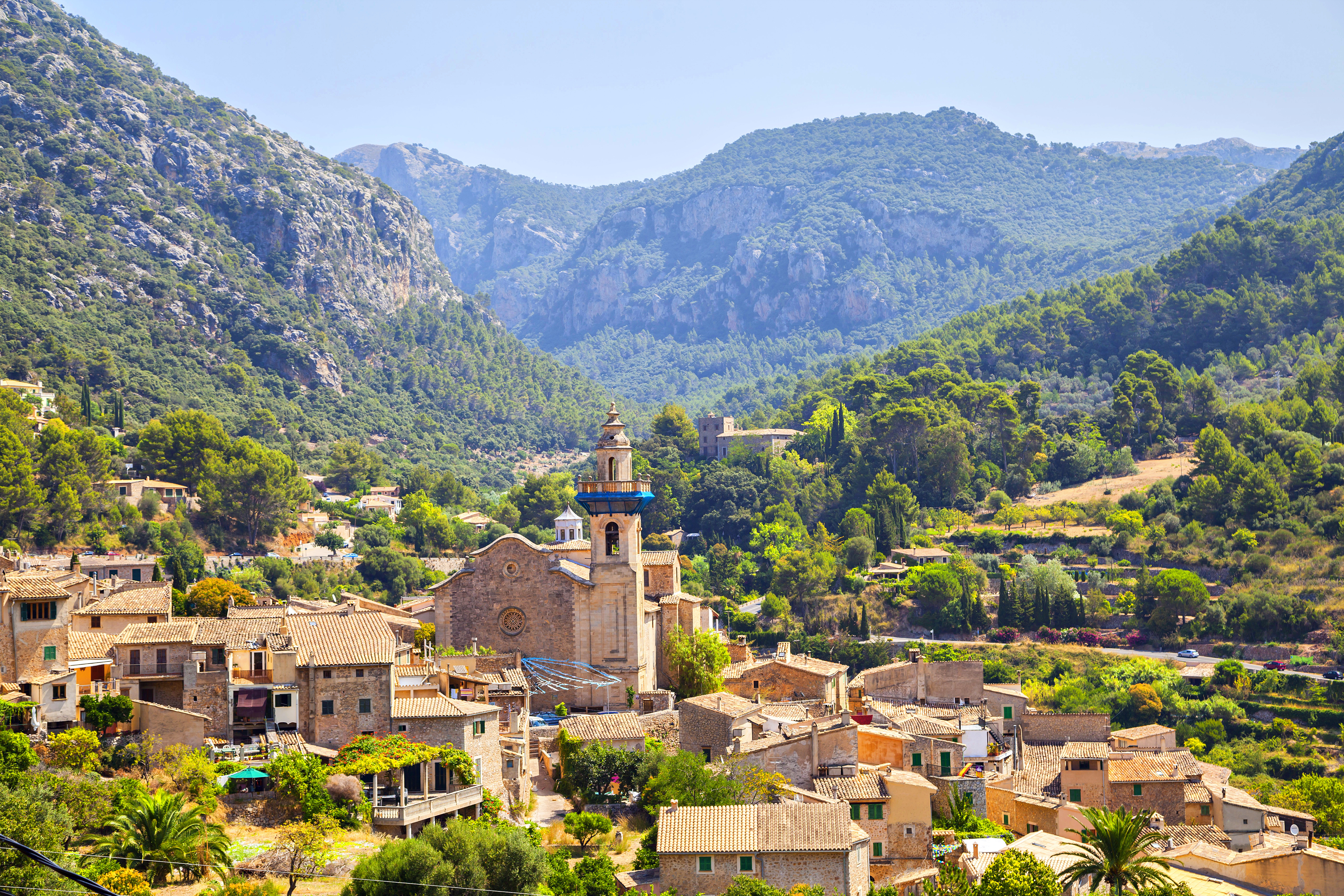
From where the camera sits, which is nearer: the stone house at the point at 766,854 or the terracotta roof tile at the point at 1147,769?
the stone house at the point at 766,854

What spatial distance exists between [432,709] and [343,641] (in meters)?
3.30

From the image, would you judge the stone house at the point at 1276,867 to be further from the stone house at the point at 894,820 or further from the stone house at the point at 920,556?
the stone house at the point at 920,556

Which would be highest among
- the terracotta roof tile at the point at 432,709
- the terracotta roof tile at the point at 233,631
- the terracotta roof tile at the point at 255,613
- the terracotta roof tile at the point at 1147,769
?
the terracotta roof tile at the point at 233,631

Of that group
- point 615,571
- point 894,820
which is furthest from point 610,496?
point 894,820

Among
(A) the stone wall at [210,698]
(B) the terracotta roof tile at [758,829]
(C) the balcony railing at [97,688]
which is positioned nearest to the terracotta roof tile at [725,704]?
(B) the terracotta roof tile at [758,829]

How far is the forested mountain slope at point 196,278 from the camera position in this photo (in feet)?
424

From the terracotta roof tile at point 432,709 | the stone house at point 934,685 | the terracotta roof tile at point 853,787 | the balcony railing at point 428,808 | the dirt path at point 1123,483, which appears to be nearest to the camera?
the balcony railing at point 428,808

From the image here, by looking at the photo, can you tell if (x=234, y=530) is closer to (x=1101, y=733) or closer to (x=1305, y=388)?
(x=1101, y=733)

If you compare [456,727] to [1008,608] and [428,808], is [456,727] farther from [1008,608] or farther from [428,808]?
[1008,608]

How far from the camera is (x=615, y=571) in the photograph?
56094 mm

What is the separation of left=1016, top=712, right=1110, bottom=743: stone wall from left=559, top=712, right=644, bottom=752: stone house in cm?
1624

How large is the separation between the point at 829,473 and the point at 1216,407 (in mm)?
33786

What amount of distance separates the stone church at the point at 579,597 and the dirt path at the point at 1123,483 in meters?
63.8

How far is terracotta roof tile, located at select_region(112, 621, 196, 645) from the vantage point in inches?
1539
